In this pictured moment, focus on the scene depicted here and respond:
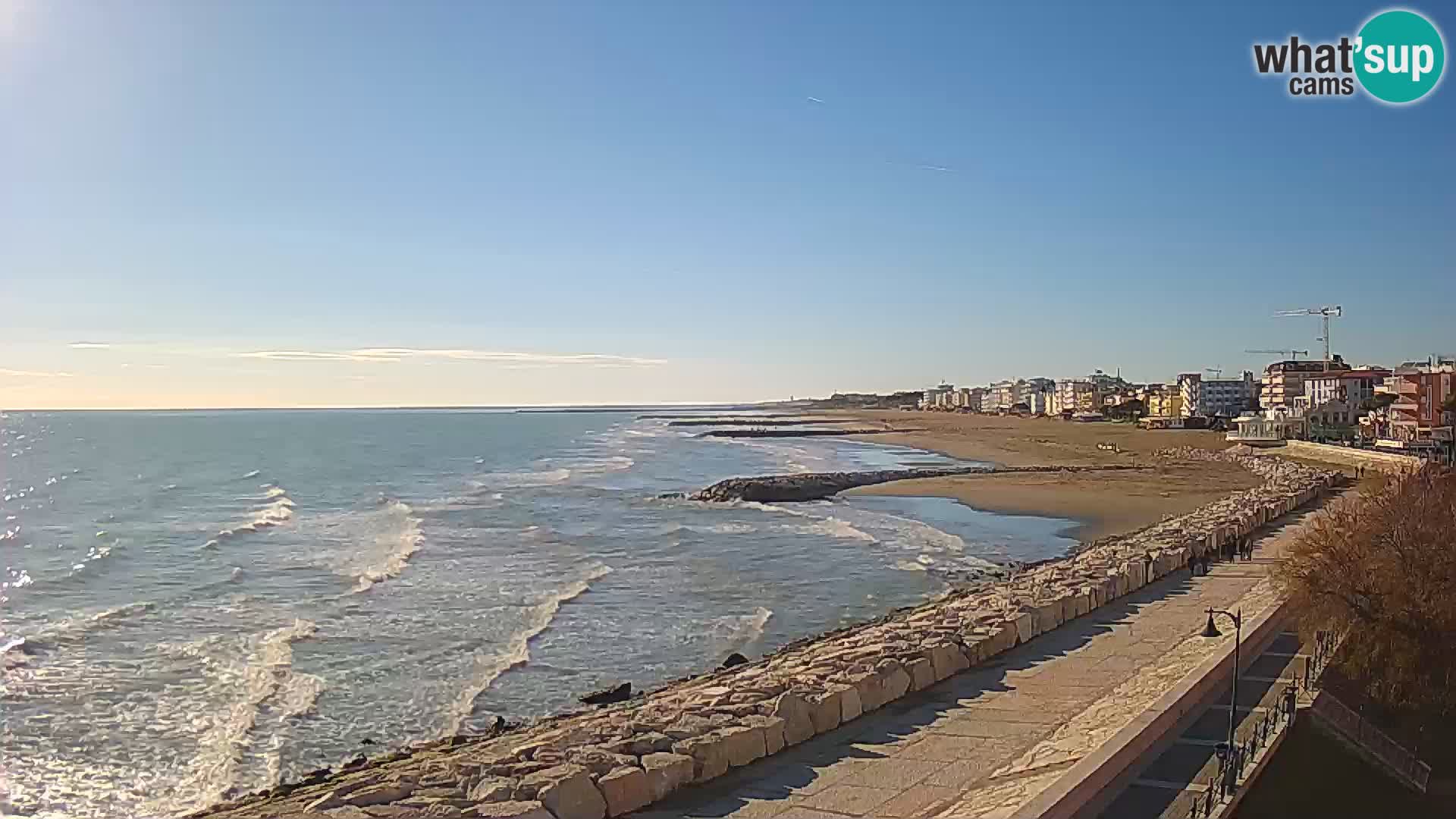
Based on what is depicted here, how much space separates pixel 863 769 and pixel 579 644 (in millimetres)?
10252

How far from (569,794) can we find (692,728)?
7.62 feet

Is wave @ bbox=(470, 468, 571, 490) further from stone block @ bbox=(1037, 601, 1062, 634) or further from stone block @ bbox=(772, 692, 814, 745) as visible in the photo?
stone block @ bbox=(772, 692, 814, 745)

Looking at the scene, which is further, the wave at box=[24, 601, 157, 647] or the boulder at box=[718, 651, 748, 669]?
the wave at box=[24, 601, 157, 647]

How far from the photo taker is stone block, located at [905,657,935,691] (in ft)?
43.7

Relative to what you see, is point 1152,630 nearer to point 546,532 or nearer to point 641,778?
point 641,778

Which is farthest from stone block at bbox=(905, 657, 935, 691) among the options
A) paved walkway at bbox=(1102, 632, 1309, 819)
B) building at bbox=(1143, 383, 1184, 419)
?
building at bbox=(1143, 383, 1184, 419)

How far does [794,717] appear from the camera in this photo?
37.4 feet

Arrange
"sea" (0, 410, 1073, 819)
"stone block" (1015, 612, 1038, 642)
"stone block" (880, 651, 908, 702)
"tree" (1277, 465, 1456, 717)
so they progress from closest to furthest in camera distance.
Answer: "stone block" (880, 651, 908, 702), "tree" (1277, 465, 1456, 717), "sea" (0, 410, 1073, 819), "stone block" (1015, 612, 1038, 642)

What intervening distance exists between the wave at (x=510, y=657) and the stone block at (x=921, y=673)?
5.94m

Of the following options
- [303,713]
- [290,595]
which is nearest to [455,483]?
[290,595]

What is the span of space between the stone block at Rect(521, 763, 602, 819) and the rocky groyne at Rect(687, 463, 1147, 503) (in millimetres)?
36402

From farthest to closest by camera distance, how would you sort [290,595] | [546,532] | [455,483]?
[455,483], [546,532], [290,595]

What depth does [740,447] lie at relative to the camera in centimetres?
9219

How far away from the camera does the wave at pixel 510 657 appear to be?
16.0 meters
